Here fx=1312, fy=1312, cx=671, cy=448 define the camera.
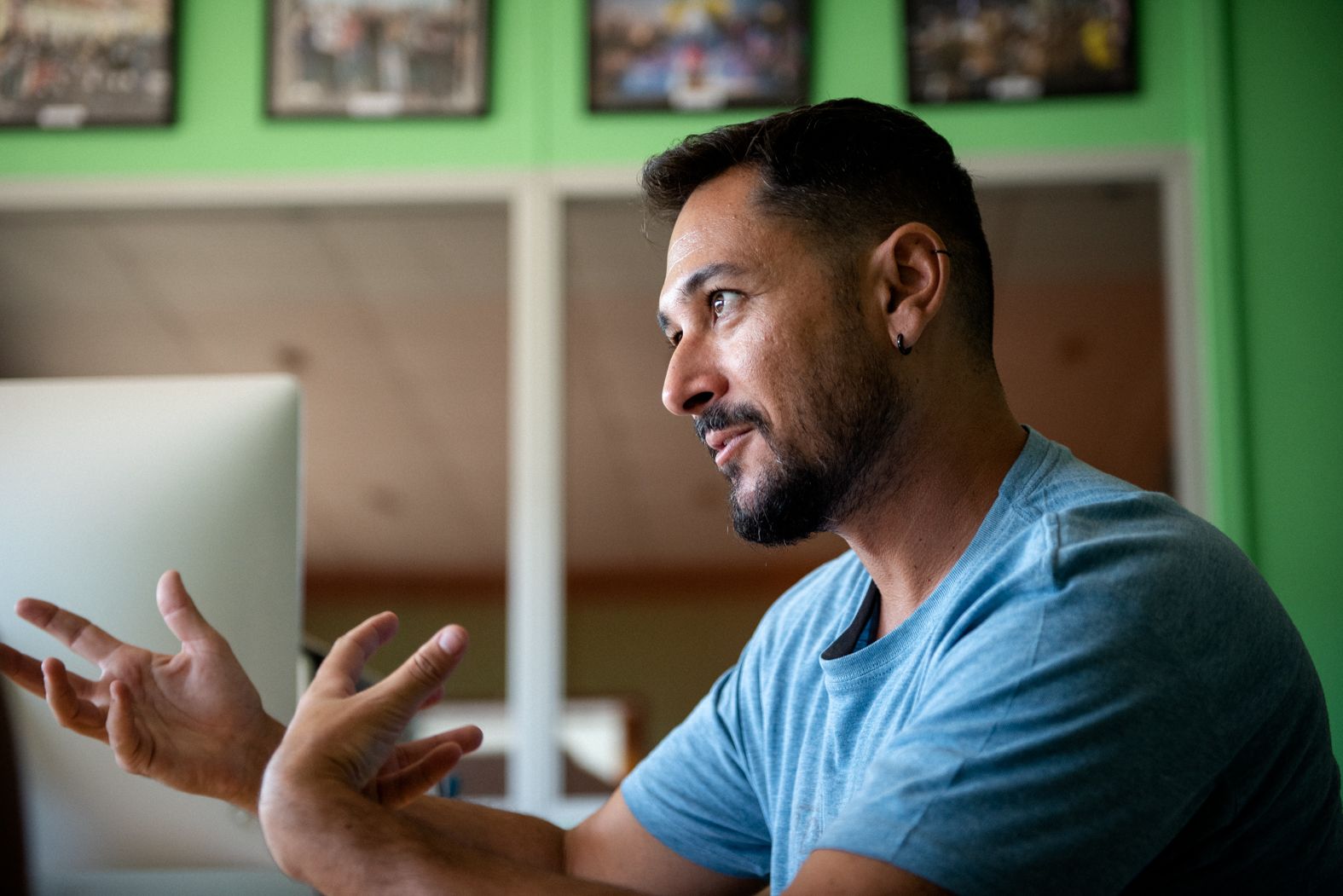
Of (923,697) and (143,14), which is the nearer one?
(923,697)

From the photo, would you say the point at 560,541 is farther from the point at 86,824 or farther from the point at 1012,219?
the point at 86,824

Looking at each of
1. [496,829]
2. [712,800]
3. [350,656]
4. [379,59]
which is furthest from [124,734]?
[379,59]

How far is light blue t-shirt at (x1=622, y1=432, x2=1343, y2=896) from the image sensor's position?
2.61 ft

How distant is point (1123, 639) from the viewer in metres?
0.83

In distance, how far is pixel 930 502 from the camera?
115 cm

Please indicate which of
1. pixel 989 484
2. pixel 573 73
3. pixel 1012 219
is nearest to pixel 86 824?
pixel 989 484

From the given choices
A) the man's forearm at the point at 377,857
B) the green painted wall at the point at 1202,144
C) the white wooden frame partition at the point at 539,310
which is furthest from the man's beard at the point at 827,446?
the green painted wall at the point at 1202,144

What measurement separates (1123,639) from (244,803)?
0.67 m

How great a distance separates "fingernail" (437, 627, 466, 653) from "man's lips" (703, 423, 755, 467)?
0.40 metres

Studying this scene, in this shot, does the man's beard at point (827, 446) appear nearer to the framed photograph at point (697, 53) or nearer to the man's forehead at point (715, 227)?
the man's forehead at point (715, 227)

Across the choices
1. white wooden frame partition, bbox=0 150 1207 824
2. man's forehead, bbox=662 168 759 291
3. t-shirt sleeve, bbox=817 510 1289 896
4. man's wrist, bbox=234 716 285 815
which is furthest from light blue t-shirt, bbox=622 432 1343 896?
white wooden frame partition, bbox=0 150 1207 824

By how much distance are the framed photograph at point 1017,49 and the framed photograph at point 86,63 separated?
65.3 inches

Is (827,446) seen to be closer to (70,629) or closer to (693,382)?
(693,382)

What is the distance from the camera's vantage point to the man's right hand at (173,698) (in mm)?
1003
